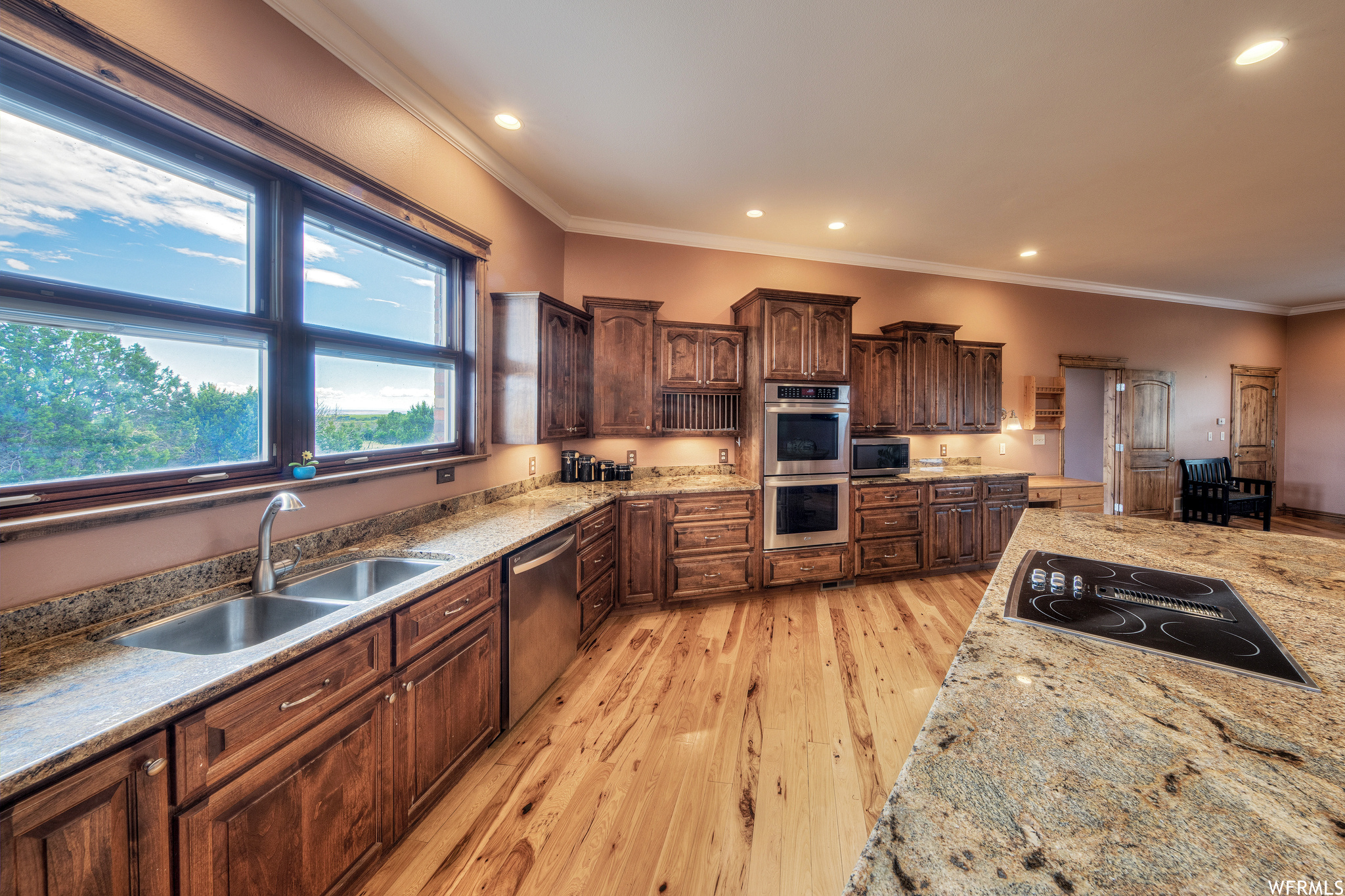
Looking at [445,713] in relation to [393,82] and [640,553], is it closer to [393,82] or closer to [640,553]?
[640,553]

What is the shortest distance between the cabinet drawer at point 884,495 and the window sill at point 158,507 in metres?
3.41

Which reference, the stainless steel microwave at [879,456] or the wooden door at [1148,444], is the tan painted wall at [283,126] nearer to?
the stainless steel microwave at [879,456]

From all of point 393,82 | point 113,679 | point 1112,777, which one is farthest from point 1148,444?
point 113,679

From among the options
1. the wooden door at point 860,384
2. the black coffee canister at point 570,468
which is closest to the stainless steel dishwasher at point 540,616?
the black coffee canister at point 570,468

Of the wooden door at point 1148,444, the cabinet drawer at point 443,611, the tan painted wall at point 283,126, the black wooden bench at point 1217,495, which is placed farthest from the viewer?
the wooden door at point 1148,444

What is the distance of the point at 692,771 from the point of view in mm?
1937

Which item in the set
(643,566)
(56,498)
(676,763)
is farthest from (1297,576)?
(56,498)

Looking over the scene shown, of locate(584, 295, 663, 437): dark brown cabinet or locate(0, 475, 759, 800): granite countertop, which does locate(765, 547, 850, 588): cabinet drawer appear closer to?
locate(584, 295, 663, 437): dark brown cabinet

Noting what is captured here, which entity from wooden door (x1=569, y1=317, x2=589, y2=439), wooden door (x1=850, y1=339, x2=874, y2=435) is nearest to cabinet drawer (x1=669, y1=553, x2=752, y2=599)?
wooden door (x1=569, y1=317, x2=589, y2=439)

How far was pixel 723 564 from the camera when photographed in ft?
11.8

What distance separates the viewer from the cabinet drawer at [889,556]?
3.97 meters

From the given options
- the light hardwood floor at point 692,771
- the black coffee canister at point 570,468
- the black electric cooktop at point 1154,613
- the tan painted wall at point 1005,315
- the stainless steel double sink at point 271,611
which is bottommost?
the light hardwood floor at point 692,771

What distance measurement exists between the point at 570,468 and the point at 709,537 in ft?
4.01

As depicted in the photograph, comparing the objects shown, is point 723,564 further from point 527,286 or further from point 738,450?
point 527,286
